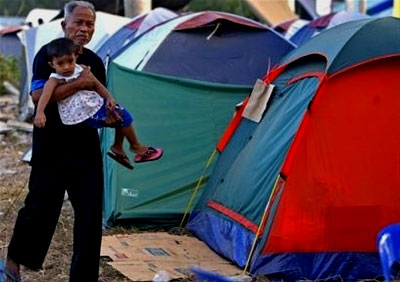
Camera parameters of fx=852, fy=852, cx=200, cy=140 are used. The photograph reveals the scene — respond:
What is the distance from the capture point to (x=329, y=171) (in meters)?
5.35

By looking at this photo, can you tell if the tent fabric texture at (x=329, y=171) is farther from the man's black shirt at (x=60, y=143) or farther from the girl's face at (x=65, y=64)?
the girl's face at (x=65, y=64)

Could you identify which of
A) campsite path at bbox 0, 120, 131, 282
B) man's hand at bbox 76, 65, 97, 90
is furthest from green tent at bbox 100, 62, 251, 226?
man's hand at bbox 76, 65, 97, 90

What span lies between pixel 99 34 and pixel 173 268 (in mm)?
6743

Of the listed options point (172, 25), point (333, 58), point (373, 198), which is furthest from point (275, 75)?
point (172, 25)

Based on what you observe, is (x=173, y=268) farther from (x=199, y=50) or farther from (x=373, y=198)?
Answer: (x=199, y=50)

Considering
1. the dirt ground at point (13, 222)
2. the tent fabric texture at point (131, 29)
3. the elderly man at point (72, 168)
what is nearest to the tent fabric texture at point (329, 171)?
the dirt ground at point (13, 222)

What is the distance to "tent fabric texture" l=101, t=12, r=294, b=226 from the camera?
6664 millimetres

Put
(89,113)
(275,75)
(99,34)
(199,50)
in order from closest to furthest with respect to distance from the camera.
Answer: (89,113) < (275,75) < (199,50) < (99,34)

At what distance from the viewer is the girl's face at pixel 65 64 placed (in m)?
4.32

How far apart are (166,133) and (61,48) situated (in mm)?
2626

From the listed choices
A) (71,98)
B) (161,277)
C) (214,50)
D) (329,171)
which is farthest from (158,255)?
(214,50)

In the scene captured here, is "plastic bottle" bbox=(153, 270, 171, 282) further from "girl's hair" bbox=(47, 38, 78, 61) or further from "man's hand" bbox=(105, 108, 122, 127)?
"girl's hair" bbox=(47, 38, 78, 61)

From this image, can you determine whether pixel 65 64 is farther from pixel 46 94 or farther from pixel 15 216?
pixel 15 216

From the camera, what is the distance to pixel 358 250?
5.29 metres
